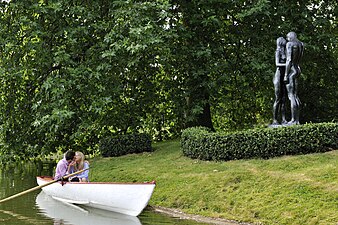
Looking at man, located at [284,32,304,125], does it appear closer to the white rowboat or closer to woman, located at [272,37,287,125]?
woman, located at [272,37,287,125]

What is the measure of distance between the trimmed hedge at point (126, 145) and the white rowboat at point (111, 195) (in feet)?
23.3

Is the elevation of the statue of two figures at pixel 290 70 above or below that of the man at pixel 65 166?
above

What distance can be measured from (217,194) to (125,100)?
34.9 ft

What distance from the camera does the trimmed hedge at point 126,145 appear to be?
22656 millimetres

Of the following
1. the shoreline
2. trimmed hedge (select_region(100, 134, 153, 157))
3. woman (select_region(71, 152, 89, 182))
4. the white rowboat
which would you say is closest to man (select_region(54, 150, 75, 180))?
woman (select_region(71, 152, 89, 182))

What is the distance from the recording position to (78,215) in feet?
45.2

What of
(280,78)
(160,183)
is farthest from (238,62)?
(160,183)

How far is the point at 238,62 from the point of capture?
79.6 feet

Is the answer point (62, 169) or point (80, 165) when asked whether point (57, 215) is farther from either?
point (62, 169)

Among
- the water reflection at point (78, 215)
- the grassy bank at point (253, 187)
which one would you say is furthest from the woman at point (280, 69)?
the water reflection at point (78, 215)

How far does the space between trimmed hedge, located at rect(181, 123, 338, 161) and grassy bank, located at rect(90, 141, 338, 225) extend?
401mm

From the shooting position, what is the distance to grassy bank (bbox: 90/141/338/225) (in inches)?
468

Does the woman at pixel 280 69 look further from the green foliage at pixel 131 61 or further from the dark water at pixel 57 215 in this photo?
the dark water at pixel 57 215

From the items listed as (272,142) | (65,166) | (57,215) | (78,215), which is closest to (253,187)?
(272,142)
